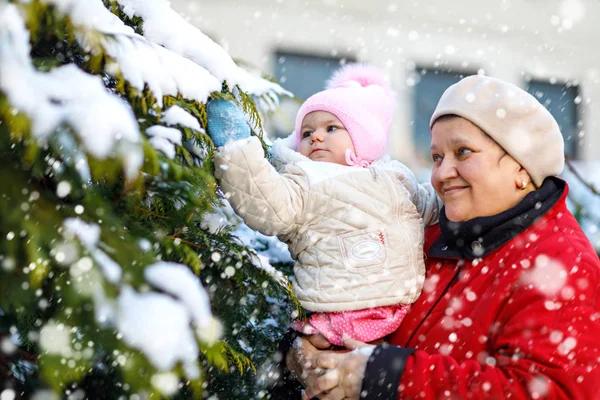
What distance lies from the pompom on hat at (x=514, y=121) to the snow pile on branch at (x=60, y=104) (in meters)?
1.28

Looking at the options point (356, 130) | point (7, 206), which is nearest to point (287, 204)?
point (356, 130)

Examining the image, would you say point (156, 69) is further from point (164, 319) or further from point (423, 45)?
point (423, 45)

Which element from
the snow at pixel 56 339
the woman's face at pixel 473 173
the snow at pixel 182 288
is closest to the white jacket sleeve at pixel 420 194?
the woman's face at pixel 473 173

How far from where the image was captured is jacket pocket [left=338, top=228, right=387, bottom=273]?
2.03 metres

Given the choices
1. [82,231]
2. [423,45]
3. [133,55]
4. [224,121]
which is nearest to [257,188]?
[224,121]

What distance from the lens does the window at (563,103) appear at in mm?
8711

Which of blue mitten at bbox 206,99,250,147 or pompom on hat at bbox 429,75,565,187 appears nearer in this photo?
blue mitten at bbox 206,99,250,147

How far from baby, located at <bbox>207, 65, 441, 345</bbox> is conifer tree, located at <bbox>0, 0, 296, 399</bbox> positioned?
53 cm

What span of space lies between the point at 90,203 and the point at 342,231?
1.07 meters

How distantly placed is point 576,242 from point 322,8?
6.29m

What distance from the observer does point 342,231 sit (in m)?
2.07

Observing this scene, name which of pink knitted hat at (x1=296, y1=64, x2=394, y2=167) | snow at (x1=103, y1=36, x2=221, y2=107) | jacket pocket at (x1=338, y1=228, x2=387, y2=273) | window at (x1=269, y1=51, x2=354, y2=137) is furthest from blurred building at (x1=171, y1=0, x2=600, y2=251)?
snow at (x1=103, y1=36, x2=221, y2=107)

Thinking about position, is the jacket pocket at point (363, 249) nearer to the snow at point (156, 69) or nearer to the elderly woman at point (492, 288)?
the elderly woman at point (492, 288)

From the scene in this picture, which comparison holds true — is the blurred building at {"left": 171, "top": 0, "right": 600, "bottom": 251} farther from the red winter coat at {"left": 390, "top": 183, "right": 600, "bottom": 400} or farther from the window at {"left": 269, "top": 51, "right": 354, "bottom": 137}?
the red winter coat at {"left": 390, "top": 183, "right": 600, "bottom": 400}
